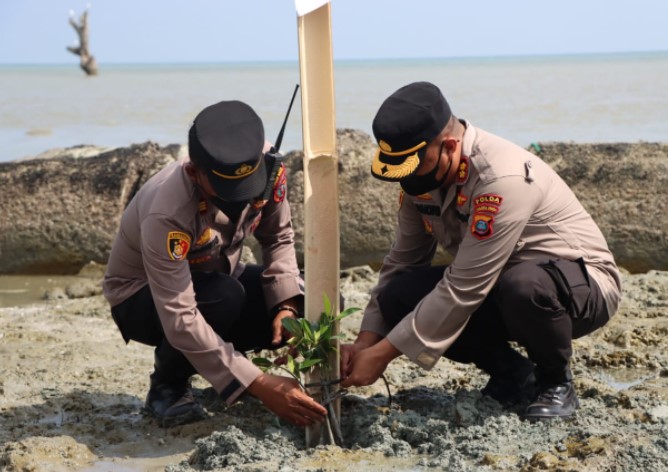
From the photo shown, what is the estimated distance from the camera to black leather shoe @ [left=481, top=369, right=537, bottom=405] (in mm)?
3543

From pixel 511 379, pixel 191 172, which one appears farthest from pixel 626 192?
pixel 191 172

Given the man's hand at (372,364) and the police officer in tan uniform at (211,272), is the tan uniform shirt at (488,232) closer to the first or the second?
the man's hand at (372,364)

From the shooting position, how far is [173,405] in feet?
12.0

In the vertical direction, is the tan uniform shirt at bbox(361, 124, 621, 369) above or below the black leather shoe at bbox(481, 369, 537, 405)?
above

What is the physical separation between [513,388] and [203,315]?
1.18m

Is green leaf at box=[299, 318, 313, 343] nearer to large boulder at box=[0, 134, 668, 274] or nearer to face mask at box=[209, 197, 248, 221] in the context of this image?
face mask at box=[209, 197, 248, 221]

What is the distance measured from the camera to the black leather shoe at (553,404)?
333cm

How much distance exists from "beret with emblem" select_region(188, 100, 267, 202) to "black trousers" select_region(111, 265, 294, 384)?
0.51 metres

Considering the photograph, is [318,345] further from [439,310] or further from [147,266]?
[147,266]

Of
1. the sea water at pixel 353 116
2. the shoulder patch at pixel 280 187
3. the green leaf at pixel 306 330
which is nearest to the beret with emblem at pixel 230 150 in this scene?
the shoulder patch at pixel 280 187

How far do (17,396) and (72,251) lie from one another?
2.52 metres

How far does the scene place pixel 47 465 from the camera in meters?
3.25

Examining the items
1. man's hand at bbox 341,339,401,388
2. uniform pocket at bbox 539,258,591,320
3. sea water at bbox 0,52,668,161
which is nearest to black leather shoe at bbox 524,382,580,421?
uniform pocket at bbox 539,258,591,320

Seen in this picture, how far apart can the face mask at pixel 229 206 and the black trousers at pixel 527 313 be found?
677 mm
